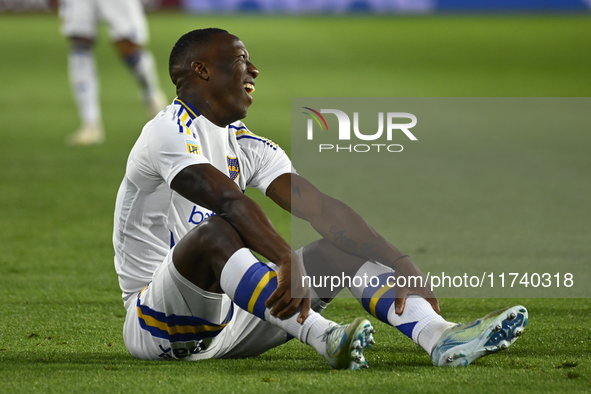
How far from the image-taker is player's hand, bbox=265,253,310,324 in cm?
253

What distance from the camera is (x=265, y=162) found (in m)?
3.21

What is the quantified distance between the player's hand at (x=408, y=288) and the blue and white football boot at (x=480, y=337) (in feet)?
0.52

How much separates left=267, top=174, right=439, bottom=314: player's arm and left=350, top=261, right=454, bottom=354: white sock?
3 centimetres

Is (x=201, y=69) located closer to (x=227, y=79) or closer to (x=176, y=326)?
(x=227, y=79)

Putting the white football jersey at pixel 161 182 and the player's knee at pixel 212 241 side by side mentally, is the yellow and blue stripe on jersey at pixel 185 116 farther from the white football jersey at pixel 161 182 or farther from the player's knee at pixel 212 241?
the player's knee at pixel 212 241

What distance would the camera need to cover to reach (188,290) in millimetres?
2703

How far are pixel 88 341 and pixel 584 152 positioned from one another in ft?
24.8

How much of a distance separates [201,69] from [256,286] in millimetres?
871

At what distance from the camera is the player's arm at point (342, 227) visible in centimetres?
286

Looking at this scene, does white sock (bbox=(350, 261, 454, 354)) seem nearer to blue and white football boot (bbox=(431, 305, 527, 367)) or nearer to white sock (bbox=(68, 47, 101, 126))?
blue and white football boot (bbox=(431, 305, 527, 367))

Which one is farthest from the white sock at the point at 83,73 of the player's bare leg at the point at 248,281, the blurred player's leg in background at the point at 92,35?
the player's bare leg at the point at 248,281

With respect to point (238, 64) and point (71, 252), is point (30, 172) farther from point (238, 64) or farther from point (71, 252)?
point (238, 64)

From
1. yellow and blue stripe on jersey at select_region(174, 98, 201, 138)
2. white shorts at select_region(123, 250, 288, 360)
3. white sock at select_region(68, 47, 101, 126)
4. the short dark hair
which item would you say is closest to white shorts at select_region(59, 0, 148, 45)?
white sock at select_region(68, 47, 101, 126)

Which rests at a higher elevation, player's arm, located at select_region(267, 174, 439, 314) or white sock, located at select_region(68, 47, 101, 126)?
white sock, located at select_region(68, 47, 101, 126)
